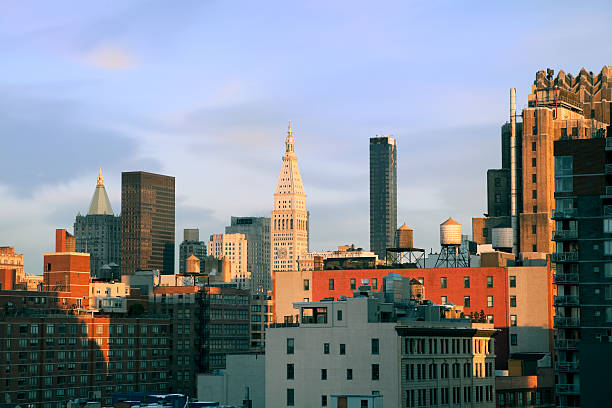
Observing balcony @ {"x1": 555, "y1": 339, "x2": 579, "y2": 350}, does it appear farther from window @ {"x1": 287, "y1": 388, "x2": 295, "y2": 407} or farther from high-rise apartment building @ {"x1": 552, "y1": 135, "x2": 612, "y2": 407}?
window @ {"x1": 287, "y1": 388, "x2": 295, "y2": 407}

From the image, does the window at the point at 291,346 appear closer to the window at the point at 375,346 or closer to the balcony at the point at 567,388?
the window at the point at 375,346

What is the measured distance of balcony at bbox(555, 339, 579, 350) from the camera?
14955 cm

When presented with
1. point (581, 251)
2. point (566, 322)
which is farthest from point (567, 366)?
point (581, 251)

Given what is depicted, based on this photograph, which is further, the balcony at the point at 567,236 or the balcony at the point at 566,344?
the balcony at the point at 567,236

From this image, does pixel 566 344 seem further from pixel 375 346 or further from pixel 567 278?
pixel 375 346

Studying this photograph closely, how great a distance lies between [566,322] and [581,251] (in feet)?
31.3

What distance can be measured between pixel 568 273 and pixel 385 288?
43236 millimetres

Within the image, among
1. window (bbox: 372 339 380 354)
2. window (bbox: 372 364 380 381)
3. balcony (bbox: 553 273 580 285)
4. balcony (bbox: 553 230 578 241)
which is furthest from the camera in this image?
window (bbox: 372 339 380 354)

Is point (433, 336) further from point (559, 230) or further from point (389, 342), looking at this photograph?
point (559, 230)

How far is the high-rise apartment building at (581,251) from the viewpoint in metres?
150

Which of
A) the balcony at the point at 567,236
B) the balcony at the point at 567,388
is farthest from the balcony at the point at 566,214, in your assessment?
the balcony at the point at 567,388

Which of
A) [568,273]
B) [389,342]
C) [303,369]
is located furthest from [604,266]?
[303,369]

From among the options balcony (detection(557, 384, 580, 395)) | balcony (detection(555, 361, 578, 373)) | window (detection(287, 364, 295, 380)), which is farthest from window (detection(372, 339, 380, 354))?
balcony (detection(557, 384, 580, 395))

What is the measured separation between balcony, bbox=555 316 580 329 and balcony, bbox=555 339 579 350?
6.61ft
